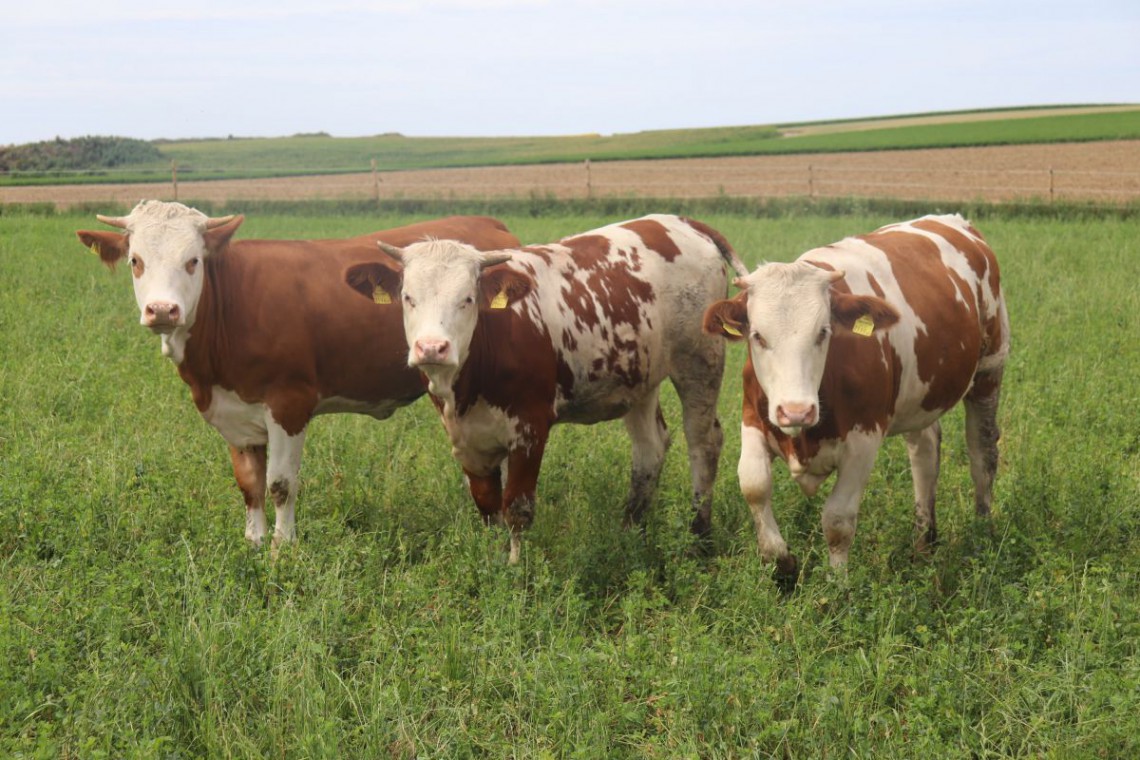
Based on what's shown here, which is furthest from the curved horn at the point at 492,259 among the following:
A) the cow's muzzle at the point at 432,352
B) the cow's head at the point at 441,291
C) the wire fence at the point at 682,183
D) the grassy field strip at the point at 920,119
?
the grassy field strip at the point at 920,119

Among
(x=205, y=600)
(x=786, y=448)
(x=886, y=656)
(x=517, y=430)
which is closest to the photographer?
(x=886, y=656)

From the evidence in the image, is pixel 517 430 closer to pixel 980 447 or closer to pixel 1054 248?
pixel 980 447

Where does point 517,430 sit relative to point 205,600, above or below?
above

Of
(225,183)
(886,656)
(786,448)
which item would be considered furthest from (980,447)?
(225,183)

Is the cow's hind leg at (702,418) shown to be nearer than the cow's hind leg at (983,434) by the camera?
Yes

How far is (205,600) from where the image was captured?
510 centimetres

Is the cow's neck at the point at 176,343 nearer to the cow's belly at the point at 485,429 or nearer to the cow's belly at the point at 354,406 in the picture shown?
the cow's belly at the point at 354,406

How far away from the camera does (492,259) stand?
5785 millimetres

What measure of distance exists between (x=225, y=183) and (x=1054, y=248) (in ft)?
118

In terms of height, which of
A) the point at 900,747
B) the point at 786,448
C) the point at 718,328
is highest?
the point at 718,328

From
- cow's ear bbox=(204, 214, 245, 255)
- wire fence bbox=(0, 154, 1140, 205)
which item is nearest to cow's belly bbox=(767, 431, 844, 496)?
cow's ear bbox=(204, 214, 245, 255)

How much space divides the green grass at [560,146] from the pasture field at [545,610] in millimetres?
36374

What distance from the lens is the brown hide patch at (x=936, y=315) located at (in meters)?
6.00

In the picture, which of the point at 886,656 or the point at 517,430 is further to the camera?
the point at 517,430
